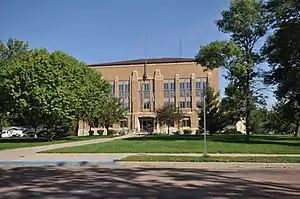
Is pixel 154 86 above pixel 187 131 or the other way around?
above

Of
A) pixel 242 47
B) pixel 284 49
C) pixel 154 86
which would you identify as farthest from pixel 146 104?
pixel 284 49

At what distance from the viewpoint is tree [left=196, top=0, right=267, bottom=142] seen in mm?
38406

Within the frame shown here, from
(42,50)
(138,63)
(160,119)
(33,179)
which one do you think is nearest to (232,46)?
(42,50)

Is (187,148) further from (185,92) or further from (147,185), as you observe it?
(185,92)

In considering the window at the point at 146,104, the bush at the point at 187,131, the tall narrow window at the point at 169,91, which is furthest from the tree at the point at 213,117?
the window at the point at 146,104

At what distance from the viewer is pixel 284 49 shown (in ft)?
113

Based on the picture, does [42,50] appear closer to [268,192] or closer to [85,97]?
[85,97]

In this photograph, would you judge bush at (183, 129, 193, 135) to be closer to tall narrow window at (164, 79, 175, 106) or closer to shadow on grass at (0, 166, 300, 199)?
tall narrow window at (164, 79, 175, 106)

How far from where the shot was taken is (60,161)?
19.2 meters

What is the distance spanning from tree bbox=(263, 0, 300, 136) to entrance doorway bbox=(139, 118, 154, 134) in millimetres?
A: 58226

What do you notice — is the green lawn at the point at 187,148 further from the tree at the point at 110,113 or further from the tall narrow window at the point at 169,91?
the tall narrow window at the point at 169,91

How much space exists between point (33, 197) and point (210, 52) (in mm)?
32376

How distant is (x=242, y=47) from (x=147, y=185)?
102 feet

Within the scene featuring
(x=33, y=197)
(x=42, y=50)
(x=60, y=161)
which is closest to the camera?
(x=33, y=197)
